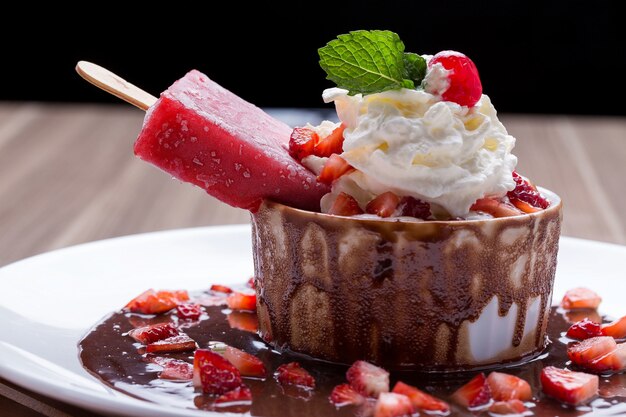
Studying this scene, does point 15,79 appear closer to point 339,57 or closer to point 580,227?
point 580,227

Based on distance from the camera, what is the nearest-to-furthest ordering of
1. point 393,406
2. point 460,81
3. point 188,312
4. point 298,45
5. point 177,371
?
point 393,406, point 177,371, point 460,81, point 188,312, point 298,45

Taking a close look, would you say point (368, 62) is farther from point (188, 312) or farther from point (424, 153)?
point (188, 312)

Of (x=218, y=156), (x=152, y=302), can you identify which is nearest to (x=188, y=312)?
(x=152, y=302)

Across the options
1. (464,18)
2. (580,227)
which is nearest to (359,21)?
(464,18)

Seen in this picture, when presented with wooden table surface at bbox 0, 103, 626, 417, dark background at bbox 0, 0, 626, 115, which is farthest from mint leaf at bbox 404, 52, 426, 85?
dark background at bbox 0, 0, 626, 115

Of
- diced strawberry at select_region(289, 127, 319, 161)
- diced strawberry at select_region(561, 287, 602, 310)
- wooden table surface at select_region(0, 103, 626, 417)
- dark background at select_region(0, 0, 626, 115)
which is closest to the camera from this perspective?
diced strawberry at select_region(289, 127, 319, 161)

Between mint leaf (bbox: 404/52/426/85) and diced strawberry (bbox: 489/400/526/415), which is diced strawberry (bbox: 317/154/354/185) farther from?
diced strawberry (bbox: 489/400/526/415)
